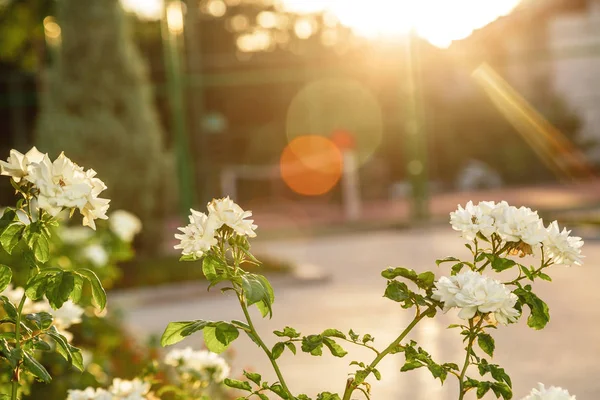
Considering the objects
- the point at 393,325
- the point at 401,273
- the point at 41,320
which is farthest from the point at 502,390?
the point at 393,325

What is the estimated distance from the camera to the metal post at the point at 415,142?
50.6 feet

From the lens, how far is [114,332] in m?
6.02

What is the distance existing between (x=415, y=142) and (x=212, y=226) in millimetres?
13591

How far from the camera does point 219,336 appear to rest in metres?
2.29

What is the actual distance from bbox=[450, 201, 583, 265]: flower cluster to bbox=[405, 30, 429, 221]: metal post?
1315 cm

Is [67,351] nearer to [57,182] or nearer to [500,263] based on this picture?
[57,182]

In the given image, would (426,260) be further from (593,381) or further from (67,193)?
(67,193)

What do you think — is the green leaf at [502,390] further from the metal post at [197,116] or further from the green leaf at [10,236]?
the metal post at [197,116]

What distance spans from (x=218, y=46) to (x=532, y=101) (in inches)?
308

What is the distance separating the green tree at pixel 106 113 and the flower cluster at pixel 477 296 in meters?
9.19

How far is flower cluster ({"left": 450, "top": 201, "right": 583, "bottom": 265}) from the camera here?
2252mm

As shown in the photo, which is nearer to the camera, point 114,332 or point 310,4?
point 114,332

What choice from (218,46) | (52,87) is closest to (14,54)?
(218,46)

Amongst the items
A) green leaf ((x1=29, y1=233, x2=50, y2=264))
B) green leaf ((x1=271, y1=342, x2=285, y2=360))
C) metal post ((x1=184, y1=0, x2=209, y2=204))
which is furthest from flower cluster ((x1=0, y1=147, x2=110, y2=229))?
metal post ((x1=184, y1=0, x2=209, y2=204))
